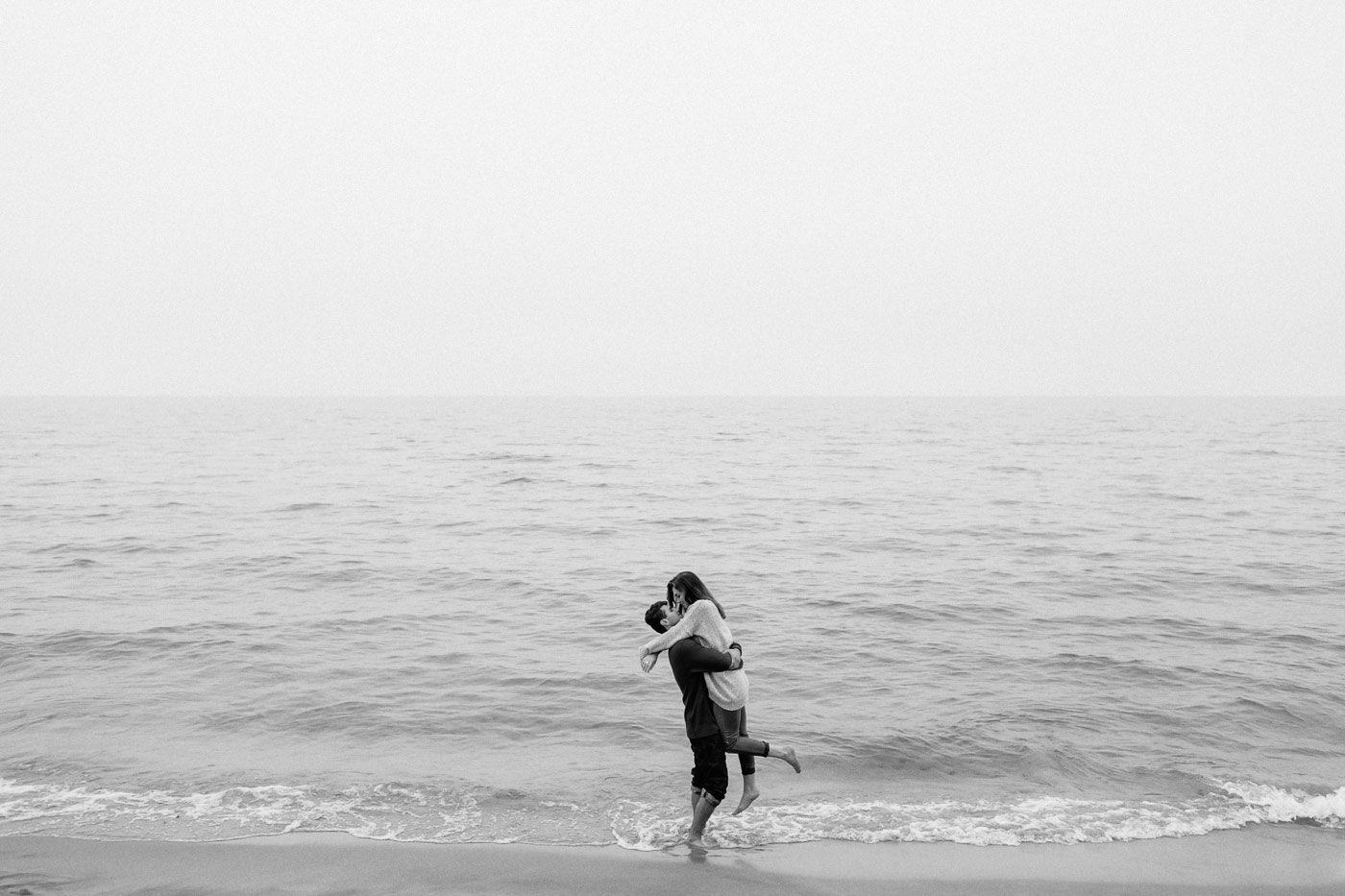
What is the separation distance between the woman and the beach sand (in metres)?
0.78

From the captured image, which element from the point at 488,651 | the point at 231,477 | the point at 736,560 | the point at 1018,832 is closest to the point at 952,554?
the point at 736,560

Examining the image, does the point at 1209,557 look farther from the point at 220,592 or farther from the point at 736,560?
the point at 220,592

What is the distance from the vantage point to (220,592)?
16500mm

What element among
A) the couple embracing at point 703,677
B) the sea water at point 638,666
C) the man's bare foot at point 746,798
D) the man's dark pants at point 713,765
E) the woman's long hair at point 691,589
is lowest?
the sea water at point 638,666

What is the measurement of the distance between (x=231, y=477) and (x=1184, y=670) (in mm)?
34176

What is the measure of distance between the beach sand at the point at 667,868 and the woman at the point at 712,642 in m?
0.78

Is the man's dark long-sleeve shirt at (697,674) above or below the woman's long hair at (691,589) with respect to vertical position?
below

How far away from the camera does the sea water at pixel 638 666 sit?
7891 mm

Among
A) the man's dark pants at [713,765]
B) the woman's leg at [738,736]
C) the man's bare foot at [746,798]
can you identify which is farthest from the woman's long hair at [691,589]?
the man's bare foot at [746,798]

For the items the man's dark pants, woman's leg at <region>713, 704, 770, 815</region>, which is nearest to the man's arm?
woman's leg at <region>713, 704, 770, 815</region>

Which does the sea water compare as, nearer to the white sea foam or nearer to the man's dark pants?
the white sea foam

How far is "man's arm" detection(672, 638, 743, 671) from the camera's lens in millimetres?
6781

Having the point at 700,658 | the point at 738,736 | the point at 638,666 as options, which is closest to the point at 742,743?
the point at 738,736

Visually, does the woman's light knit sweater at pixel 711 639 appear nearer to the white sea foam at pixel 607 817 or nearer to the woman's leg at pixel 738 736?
the woman's leg at pixel 738 736
